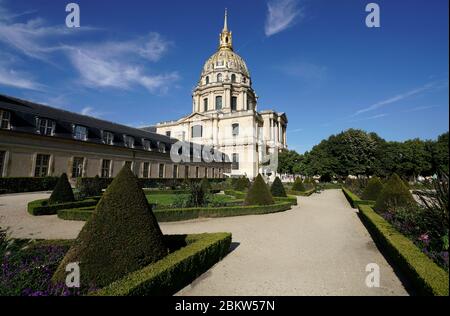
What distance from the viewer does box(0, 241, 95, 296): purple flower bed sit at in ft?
10.5

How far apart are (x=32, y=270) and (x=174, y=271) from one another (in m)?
2.01

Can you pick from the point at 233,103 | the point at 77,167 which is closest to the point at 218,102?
the point at 233,103

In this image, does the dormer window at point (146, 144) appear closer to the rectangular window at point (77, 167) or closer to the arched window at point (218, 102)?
the rectangular window at point (77, 167)

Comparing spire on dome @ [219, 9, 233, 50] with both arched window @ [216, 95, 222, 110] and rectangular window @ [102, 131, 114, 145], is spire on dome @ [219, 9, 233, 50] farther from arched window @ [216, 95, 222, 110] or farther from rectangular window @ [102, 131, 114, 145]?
rectangular window @ [102, 131, 114, 145]

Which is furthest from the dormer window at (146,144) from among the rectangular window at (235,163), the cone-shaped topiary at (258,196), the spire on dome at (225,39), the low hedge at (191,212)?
the spire on dome at (225,39)

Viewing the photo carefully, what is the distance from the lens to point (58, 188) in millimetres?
12203

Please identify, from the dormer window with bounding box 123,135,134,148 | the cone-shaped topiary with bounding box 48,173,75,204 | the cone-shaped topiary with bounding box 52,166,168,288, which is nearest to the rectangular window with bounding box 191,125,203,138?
the dormer window with bounding box 123,135,134,148

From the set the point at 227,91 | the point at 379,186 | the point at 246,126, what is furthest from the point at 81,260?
the point at 227,91

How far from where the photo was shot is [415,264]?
13.6 ft

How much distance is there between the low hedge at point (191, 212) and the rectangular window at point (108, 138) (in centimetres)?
1845

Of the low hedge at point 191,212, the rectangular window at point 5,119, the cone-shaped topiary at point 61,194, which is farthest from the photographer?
the rectangular window at point 5,119

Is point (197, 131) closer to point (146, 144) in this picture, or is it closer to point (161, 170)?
point (161, 170)

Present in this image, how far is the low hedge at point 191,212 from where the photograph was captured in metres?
10.0
